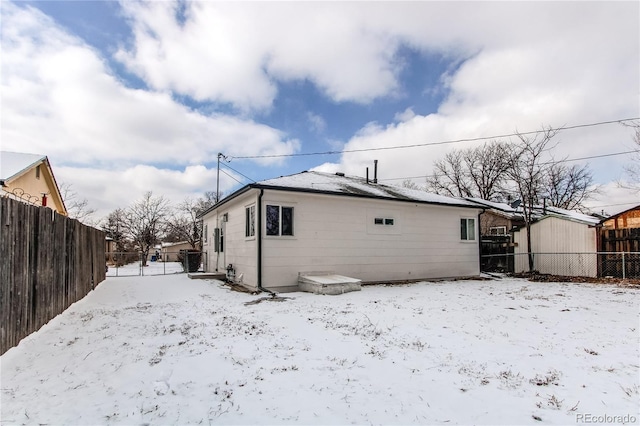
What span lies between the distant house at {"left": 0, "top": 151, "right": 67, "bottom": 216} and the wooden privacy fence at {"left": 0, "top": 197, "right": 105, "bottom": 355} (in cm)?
397

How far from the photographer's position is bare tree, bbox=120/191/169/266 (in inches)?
1382

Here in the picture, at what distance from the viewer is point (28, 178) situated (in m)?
13.5

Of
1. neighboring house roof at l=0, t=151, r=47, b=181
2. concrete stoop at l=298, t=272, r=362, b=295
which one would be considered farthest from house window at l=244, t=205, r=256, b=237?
neighboring house roof at l=0, t=151, r=47, b=181

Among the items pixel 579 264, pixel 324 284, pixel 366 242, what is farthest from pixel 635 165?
pixel 324 284

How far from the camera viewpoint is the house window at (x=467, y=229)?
13.3 metres

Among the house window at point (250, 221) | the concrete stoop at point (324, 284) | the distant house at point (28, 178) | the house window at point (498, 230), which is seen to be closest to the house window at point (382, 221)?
the concrete stoop at point (324, 284)

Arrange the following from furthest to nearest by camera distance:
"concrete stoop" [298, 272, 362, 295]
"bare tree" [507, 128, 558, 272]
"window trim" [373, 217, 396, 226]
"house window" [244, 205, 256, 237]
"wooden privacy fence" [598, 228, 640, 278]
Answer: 1. "bare tree" [507, 128, 558, 272]
2. "wooden privacy fence" [598, 228, 640, 278]
3. "window trim" [373, 217, 396, 226]
4. "house window" [244, 205, 256, 237]
5. "concrete stoop" [298, 272, 362, 295]

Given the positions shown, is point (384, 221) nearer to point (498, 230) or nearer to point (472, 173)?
point (498, 230)

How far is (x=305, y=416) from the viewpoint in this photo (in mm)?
2520

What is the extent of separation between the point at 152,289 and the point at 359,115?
11.2 metres

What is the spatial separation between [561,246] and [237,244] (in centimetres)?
1323

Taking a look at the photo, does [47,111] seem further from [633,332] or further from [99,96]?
[633,332]

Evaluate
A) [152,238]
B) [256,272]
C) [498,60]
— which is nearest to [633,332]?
[256,272]

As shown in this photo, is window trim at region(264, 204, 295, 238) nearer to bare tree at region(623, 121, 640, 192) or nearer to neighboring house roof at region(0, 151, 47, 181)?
neighboring house roof at region(0, 151, 47, 181)
